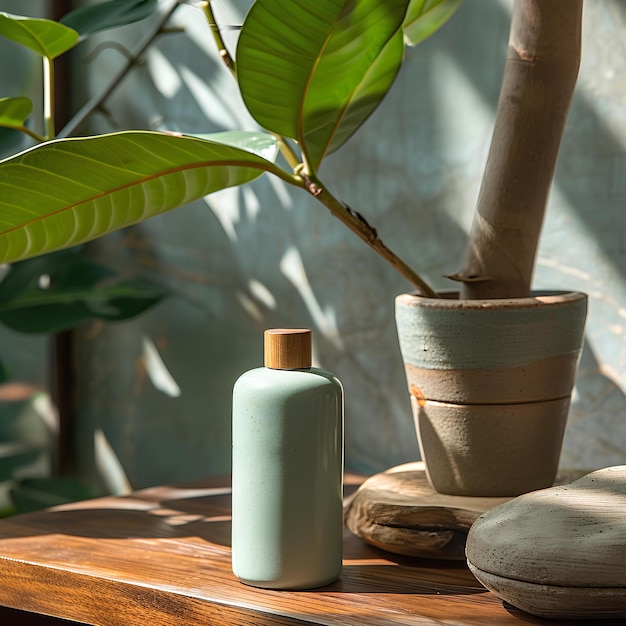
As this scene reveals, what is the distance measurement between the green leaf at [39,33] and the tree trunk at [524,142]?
42cm

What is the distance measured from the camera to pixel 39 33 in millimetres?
884

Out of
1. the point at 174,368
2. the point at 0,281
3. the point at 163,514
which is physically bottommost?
the point at 163,514

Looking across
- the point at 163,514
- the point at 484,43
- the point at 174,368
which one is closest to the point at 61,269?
the point at 174,368

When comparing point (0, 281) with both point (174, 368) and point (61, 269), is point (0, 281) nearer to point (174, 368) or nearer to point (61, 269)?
point (61, 269)

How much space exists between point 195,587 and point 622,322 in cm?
54

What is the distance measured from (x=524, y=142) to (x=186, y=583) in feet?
1.50

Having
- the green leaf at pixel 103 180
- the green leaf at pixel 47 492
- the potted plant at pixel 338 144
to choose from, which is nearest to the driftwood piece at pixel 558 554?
the potted plant at pixel 338 144

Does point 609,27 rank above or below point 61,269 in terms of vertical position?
above

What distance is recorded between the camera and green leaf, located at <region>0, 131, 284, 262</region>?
27.1 inches

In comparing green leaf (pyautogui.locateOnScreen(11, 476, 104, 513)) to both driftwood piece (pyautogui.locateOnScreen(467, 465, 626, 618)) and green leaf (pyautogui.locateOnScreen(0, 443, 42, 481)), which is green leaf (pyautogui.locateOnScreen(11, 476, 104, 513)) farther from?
driftwood piece (pyautogui.locateOnScreen(467, 465, 626, 618))

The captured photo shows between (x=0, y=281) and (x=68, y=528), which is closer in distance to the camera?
→ (x=68, y=528)

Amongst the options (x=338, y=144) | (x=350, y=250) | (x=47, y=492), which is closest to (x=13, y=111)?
(x=338, y=144)

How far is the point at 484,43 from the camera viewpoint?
1051 millimetres

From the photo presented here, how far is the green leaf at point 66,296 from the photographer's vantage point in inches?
49.1
